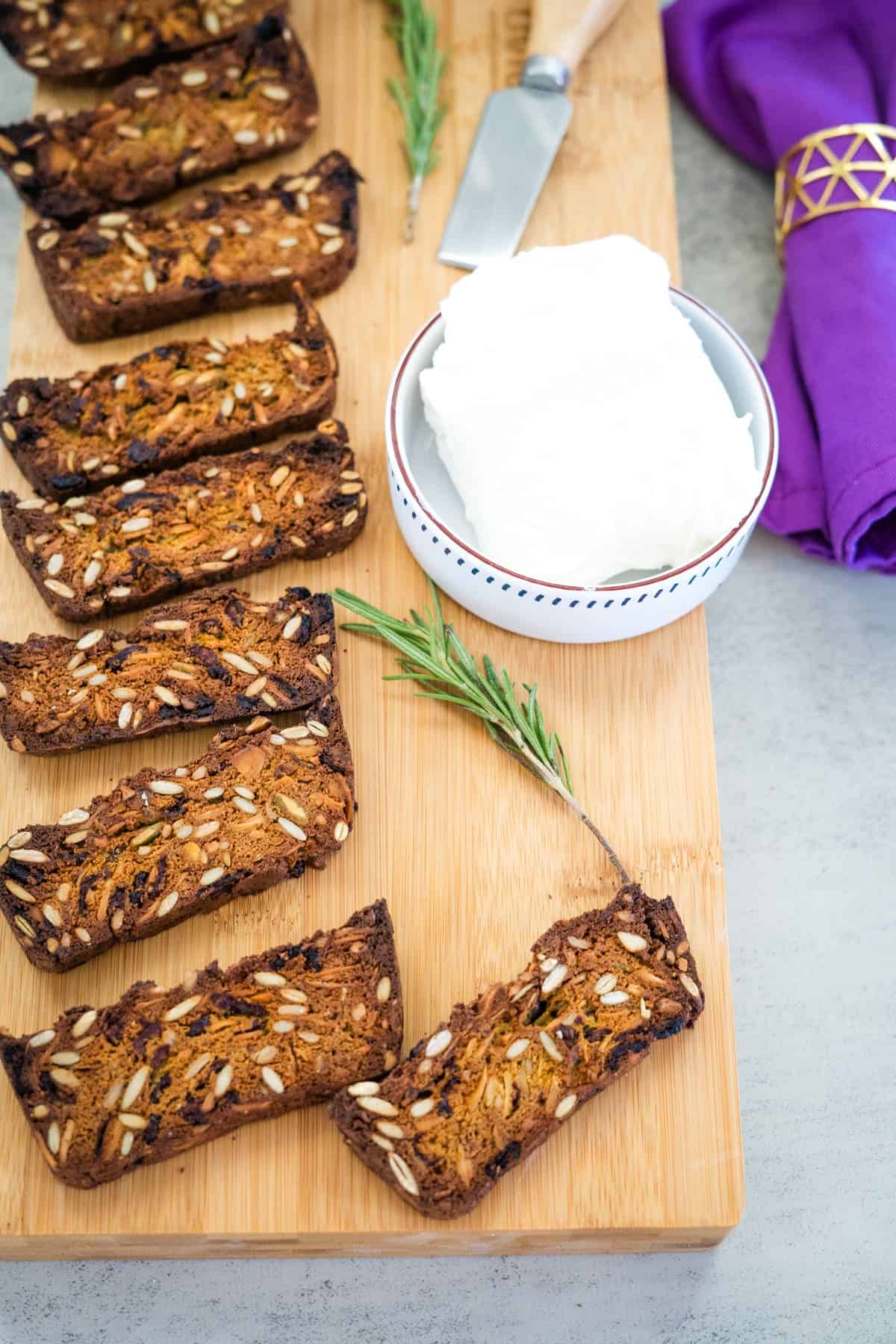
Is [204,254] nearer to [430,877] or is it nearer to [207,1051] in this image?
[430,877]

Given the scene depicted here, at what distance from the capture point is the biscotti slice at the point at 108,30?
278 centimetres

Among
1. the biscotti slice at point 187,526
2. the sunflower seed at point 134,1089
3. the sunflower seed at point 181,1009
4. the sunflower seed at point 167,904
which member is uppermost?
the biscotti slice at point 187,526

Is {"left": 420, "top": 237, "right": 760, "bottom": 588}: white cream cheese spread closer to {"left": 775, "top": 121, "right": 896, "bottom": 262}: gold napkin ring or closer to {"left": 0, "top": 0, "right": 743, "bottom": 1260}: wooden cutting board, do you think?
{"left": 0, "top": 0, "right": 743, "bottom": 1260}: wooden cutting board

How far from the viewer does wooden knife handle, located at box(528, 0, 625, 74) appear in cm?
275

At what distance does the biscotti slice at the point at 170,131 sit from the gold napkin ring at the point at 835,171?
103 cm

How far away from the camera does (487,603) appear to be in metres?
2.36

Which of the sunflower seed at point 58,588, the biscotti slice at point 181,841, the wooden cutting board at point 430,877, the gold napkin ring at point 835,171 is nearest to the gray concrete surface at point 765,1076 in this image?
the wooden cutting board at point 430,877

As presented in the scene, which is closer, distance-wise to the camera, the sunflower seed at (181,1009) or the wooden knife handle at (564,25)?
the sunflower seed at (181,1009)

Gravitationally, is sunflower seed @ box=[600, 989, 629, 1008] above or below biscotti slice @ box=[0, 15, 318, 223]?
below

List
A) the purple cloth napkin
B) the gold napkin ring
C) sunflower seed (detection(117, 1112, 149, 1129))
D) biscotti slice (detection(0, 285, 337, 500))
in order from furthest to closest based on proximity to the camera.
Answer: the gold napkin ring < the purple cloth napkin < biscotti slice (detection(0, 285, 337, 500)) < sunflower seed (detection(117, 1112, 149, 1129))

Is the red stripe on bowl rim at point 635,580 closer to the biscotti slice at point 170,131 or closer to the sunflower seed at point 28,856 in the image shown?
the biscotti slice at point 170,131

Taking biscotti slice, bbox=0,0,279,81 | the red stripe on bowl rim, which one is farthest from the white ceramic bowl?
biscotti slice, bbox=0,0,279,81

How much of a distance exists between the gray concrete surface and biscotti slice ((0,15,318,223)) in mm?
372

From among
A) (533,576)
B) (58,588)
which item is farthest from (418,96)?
(58,588)
